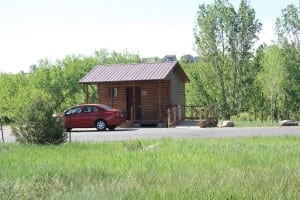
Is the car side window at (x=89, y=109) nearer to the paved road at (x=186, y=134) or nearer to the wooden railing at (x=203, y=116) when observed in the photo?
the wooden railing at (x=203, y=116)

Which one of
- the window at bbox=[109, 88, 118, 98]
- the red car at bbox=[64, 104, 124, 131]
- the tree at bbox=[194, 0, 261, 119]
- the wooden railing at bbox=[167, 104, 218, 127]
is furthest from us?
the tree at bbox=[194, 0, 261, 119]

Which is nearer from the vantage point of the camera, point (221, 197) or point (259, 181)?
point (221, 197)

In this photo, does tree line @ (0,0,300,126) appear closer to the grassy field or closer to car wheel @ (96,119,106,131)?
car wheel @ (96,119,106,131)

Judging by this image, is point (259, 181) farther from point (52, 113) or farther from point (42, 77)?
point (42, 77)

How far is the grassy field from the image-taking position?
317 inches

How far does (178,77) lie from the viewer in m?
38.4

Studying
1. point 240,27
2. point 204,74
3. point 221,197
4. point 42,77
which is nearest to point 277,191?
point 221,197

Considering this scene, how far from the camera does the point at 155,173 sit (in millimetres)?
10094

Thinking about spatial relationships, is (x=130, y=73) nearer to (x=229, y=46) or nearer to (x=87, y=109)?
(x=87, y=109)

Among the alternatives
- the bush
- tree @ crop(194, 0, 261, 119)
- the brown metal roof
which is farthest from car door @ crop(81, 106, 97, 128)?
tree @ crop(194, 0, 261, 119)

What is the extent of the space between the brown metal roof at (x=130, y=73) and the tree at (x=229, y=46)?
44.6 feet

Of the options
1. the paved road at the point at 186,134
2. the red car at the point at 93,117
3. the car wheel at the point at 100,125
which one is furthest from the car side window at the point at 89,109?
the paved road at the point at 186,134

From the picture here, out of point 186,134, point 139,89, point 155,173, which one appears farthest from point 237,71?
point 155,173

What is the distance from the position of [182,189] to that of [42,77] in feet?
176
